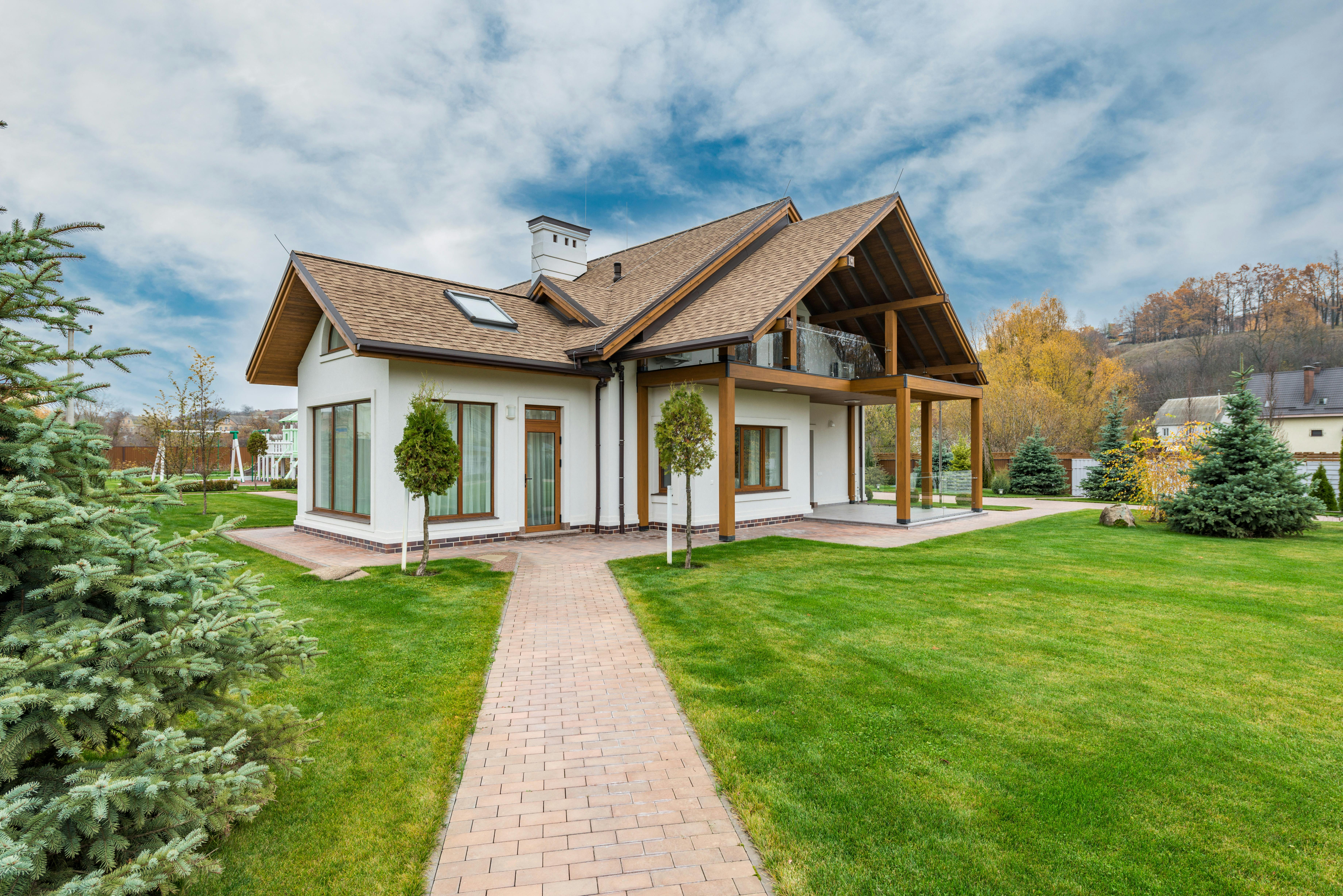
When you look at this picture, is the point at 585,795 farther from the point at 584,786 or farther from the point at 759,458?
the point at 759,458

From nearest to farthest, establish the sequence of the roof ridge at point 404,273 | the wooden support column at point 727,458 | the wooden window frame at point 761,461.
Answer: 1. the wooden support column at point 727,458
2. the roof ridge at point 404,273
3. the wooden window frame at point 761,461

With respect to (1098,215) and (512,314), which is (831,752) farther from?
(1098,215)

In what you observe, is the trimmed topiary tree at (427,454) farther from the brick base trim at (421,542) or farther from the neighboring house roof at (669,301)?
the neighboring house roof at (669,301)

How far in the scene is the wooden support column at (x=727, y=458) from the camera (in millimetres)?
11570

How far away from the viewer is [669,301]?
42.2 feet

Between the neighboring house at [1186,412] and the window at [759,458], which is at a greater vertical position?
the neighboring house at [1186,412]

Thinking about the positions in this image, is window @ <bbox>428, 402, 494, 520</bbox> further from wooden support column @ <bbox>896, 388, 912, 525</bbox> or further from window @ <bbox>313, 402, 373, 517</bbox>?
wooden support column @ <bbox>896, 388, 912, 525</bbox>

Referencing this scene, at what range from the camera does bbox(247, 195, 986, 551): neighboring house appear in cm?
1102

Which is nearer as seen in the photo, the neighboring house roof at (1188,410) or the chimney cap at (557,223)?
the chimney cap at (557,223)

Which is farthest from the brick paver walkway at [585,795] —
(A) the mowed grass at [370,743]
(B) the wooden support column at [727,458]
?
(B) the wooden support column at [727,458]

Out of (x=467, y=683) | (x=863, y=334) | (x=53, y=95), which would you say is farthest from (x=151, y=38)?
(x=863, y=334)

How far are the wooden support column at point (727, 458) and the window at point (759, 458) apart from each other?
2.36 metres

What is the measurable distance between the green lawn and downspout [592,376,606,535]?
652 centimetres

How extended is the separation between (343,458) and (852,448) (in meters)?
14.0
